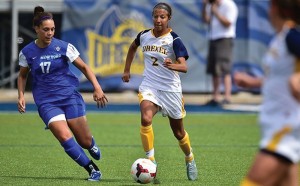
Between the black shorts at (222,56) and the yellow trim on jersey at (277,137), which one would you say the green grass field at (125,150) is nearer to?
the black shorts at (222,56)

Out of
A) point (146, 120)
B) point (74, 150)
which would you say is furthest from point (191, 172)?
point (74, 150)

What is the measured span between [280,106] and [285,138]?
224 millimetres

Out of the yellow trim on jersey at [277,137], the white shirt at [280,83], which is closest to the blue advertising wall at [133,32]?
the white shirt at [280,83]

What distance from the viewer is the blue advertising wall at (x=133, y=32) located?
2106 cm

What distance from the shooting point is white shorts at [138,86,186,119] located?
10070 millimetres

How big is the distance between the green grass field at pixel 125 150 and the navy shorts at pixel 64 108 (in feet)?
2.23

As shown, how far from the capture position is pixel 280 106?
6.17m

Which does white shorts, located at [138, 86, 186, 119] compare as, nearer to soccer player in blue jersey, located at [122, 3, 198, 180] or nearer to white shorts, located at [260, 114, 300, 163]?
soccer player in blue jersey, located at [122, 3, 198, 180]

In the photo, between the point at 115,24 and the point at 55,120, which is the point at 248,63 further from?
the point at 55,120

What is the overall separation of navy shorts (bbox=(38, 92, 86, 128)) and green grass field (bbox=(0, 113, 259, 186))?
0.68m

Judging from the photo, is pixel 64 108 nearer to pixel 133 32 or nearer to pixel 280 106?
pixel 280 106

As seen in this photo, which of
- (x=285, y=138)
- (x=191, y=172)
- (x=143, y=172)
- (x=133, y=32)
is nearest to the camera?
(x=285, y=138)

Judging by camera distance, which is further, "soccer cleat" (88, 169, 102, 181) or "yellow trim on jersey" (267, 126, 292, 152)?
"soccer cleat" (88, 169, 102, 181)

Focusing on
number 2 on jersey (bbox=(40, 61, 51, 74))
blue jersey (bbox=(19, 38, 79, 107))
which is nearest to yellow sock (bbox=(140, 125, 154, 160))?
blue jersey (bbox=(19, 38, 79, 107))
